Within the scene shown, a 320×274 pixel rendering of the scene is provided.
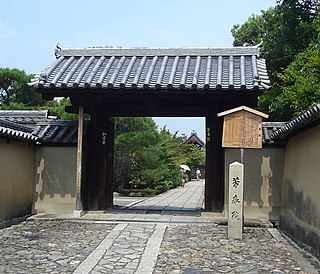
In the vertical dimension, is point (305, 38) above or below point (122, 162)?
above

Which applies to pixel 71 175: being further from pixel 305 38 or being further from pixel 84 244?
pixel 305 38

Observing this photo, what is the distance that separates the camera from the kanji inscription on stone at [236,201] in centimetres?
787

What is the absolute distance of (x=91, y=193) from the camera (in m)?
11.1

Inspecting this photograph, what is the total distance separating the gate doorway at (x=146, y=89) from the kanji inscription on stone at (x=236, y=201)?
2.08 m

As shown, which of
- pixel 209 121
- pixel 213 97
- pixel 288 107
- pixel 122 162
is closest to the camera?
pixel 213 97

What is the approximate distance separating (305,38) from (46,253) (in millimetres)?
13905

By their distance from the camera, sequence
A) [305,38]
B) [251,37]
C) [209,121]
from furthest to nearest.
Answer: [251,37] → [305,38] → [209,121]

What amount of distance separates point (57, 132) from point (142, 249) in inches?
204

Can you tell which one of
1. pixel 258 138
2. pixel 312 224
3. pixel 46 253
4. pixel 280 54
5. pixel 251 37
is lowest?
pixel 46 253

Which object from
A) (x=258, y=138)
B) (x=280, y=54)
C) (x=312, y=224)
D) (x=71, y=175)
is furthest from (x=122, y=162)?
(x=312, y=224)

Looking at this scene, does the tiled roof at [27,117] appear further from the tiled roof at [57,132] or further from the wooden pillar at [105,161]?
the wooden pillar at [105,161]

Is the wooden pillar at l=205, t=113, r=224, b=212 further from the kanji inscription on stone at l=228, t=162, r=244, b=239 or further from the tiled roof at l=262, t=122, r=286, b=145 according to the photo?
the kanji inscription on stone at l=228, t=162, r=244, b=239

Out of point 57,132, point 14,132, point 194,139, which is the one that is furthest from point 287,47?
point 194,139

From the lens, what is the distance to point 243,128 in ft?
27.8
